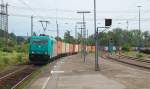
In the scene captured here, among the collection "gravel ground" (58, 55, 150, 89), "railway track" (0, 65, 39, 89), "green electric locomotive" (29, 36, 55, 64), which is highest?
"green electric locomotive" (29, 36, 55, 64)

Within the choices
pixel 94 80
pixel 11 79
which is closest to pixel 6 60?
pixel 11 79

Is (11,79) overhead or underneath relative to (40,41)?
underneath

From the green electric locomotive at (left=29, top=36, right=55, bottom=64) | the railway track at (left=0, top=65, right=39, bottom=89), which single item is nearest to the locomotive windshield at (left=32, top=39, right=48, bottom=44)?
the green electric locomotive at (left=29, top=36, right=55, bottom=64)

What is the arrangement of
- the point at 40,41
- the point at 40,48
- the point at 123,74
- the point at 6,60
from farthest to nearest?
the point at 6,60
the point at 40,41
the point at 40,48
the point at 123,74

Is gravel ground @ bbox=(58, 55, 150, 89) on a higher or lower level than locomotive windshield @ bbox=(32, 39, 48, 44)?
lower

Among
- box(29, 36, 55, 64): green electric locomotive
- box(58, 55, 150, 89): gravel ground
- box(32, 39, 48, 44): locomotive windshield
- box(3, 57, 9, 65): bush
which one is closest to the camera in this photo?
box(58, 55, 150, 89): gravel ground

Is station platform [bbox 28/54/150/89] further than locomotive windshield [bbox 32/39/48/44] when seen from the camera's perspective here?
No

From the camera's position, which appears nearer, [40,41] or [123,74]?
[123,74]

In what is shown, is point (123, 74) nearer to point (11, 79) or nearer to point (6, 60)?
point (11, 79)

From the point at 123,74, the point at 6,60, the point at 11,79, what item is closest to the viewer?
the point at 11,79

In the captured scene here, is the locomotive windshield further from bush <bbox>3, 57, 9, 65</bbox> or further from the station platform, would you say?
the station platform

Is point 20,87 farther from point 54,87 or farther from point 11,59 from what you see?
point 11,59

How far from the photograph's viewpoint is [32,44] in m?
47.1

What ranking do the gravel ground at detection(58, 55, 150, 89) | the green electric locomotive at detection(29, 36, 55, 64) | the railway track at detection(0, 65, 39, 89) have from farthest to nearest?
the green electric locomotive at detection(29, 36, 55, 64)
the railway track at detection(0, 65, 39, 89)
the gravel ground at detection(58, 55, 150, 89)
